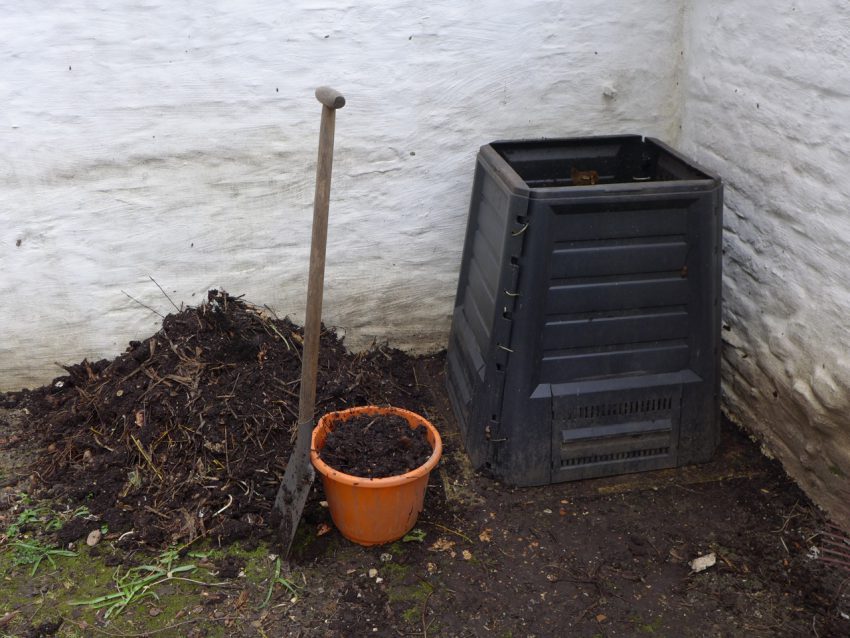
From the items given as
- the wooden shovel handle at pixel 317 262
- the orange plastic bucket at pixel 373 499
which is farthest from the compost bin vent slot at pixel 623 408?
the wooden shovel handle at pixel 317 262

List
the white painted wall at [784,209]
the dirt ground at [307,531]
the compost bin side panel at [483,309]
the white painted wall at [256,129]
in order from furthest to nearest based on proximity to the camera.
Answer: the white painted wall at [256,129]
the compost bin side panel at [483,309]
the white painted wall at [784,209]
the dirt ground at [307,531]

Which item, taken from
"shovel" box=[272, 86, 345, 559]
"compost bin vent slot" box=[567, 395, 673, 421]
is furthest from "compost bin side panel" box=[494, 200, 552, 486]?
"shovel" box=[272, 86, 345, 559]

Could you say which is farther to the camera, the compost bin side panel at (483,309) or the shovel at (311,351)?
the compost bin side panel at (483,309)

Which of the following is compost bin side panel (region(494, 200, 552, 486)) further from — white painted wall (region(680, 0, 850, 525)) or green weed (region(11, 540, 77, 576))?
green weed (region(11, 540, 77, 576))

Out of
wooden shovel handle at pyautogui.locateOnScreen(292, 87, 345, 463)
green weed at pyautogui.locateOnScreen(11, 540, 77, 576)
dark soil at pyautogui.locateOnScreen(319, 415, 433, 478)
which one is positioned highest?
wooden shovel handle at pyautogui.locateOnScreen(292, 87, 345, 463)

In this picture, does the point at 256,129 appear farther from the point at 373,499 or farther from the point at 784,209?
the point at 784,209

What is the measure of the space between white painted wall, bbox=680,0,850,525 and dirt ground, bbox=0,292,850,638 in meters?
0.26

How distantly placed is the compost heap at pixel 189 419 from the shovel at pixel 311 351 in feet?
0.45

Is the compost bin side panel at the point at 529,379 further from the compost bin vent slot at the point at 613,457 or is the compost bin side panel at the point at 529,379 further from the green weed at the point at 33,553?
the green weed at the point at 33,553

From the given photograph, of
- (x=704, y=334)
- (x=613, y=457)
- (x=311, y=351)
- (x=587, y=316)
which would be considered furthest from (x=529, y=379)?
(x=311, y=351)

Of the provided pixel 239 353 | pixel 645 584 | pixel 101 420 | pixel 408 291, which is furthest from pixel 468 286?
pixel 101 420

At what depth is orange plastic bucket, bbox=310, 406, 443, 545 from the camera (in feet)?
8.25

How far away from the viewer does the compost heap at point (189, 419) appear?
2.75 metres

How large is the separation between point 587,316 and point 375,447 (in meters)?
0.87
